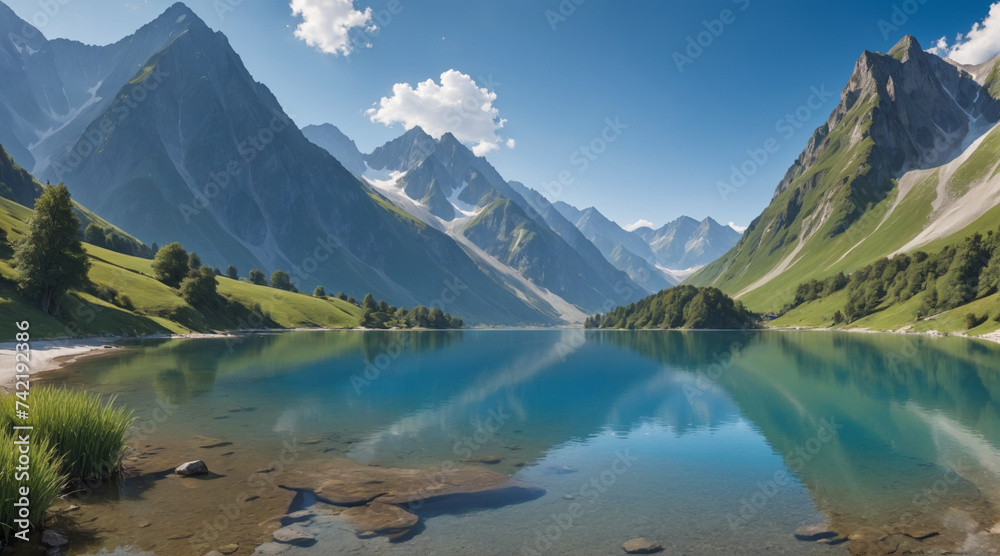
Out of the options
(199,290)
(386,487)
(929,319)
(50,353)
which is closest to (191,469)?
(386,487)

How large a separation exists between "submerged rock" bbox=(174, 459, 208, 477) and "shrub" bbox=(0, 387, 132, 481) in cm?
234

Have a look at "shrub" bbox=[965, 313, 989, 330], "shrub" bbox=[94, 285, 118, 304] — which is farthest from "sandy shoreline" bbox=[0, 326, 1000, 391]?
"shrub" bbox=[965, 313, 989, 330]

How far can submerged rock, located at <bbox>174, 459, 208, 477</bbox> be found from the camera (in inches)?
898

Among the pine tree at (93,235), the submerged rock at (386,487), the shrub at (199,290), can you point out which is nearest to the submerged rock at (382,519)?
the submerged rock at (386,487)

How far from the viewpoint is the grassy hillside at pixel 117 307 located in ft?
267

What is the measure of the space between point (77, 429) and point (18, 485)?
20.5ft

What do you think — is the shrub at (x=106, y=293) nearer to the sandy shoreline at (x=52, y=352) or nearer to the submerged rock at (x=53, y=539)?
the sandy shoreline at (x=52, y=352)

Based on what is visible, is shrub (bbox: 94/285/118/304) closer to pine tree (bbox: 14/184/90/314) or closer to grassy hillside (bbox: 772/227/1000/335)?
pine tree (bbox: 14/184/90/314)

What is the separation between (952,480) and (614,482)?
16.2 meters

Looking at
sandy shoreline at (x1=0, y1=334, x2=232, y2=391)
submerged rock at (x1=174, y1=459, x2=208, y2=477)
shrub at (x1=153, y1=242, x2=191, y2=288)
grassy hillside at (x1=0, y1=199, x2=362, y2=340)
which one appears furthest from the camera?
shrub at (x1=153, y1=242, x2=191, y2=288)

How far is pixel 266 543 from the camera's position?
53.5 feet

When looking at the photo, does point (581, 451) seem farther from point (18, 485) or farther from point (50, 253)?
point (50, 253)

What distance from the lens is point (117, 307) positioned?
11419cm

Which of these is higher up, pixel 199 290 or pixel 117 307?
pixel 199 290
